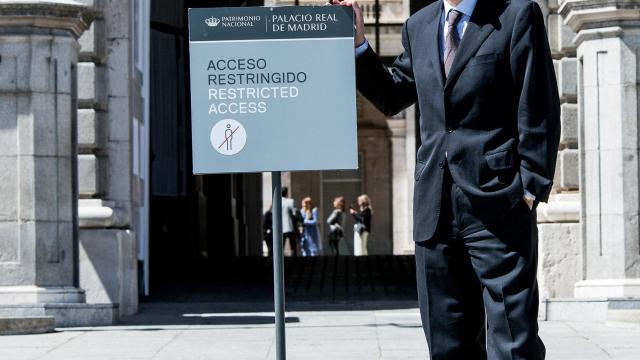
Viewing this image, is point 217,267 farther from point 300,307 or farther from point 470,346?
point 470,346

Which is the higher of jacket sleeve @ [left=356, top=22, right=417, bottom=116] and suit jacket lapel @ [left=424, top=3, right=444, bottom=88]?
suit jacket lapel @ [left=424, top=3, right=444, bottom=88]

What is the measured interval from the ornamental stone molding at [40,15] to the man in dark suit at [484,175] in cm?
829

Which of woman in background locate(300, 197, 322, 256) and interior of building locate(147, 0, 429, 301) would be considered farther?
woman in background locate(300, 197, 322, 256)

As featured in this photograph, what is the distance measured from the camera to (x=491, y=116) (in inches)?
207

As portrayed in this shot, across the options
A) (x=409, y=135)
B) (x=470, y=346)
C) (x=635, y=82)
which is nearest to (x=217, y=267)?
(x=635, y=82)

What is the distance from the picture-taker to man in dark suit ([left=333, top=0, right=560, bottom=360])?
17.0 feet

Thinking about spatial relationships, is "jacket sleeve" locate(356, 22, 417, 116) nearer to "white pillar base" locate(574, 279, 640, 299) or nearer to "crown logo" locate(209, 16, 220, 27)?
"crown logo" locate(209, 16, 220, 27)

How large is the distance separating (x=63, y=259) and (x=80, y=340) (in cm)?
170

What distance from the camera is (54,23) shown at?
522 inches

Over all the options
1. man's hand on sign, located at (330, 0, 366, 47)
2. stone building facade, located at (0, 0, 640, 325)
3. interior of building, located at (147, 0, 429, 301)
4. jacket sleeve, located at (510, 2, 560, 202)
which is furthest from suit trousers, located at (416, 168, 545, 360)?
interior of building, located at (147, 0, 429, 301)

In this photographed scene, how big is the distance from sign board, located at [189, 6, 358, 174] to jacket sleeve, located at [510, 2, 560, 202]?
830 mm

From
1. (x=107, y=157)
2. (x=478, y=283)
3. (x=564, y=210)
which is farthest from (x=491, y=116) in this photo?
(x=107, y=157)

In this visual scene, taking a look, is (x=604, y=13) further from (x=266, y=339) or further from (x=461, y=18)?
(x=461, y=18)

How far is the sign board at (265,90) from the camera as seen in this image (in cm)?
592
